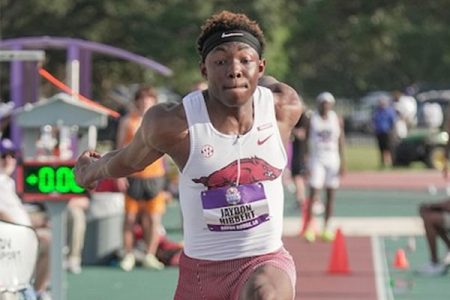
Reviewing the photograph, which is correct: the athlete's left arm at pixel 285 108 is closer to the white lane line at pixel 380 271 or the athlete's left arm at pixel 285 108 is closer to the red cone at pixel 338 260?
the white lane line at pixel 380 271

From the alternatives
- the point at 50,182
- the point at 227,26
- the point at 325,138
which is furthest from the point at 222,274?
the point at 325,138

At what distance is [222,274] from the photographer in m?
6.41

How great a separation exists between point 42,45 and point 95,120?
583 cm

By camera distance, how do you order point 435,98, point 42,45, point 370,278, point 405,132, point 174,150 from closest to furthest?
point 174,150
point 370,278
point 42,45
point 405,132
point 435,98

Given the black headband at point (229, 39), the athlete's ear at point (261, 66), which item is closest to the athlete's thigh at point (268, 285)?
the athlete's ear at point (261, 66)

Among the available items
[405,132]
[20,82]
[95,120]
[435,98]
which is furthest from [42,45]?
[435,98]

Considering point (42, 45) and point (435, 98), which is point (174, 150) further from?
point (435, 98)

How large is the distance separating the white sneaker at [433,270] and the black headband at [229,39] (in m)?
7.78

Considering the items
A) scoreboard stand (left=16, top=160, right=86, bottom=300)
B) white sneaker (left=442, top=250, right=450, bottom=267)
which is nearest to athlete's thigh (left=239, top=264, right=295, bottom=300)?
scoreboard stand (left=16, top=160, right=86, bottom=300)

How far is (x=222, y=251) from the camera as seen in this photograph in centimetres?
644

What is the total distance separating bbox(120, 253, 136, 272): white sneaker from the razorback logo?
8113 mm

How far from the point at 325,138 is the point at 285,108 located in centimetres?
1118

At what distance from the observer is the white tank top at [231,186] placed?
→ 635 centimetres

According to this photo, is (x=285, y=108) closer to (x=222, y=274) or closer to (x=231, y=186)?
(x=231, y=186)
